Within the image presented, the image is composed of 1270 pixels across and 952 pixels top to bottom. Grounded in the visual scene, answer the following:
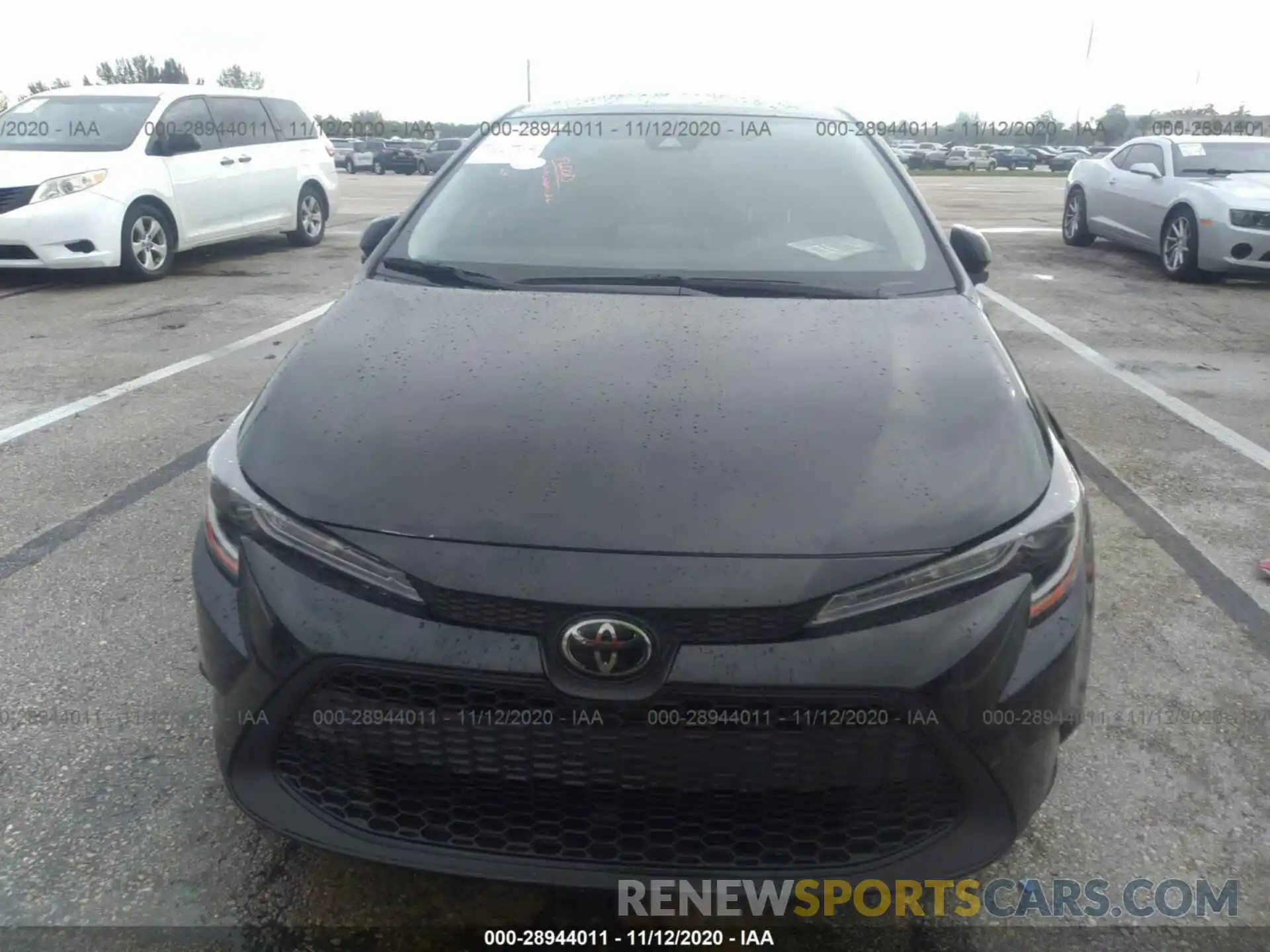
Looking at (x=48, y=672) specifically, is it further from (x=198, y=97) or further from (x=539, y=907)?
(x=198, y=97)

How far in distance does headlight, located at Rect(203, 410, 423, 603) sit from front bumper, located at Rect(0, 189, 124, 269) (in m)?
7.49

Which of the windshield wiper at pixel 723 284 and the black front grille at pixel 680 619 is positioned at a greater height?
the windshield wiper at pixel 723 284

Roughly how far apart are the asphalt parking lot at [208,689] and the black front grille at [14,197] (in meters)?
2.06

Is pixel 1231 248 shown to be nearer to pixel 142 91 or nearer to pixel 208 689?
pixel 208 689

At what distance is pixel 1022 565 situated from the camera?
1828mm

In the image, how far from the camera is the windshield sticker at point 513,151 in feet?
11.2

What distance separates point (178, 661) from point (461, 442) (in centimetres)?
144

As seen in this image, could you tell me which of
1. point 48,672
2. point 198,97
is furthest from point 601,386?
point 198,97

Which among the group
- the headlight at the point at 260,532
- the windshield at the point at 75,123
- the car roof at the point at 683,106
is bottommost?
the headlight at the point at 260,532

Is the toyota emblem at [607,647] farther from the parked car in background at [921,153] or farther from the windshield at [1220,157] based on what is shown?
the parked car in background at [921,153]

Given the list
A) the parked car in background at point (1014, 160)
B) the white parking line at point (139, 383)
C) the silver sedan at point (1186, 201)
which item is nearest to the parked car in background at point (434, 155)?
the silver sedan at point (1186, 201)

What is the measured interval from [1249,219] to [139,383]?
8.86 metres

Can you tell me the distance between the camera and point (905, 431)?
2043 mm

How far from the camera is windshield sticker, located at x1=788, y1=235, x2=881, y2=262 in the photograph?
9.62ft
